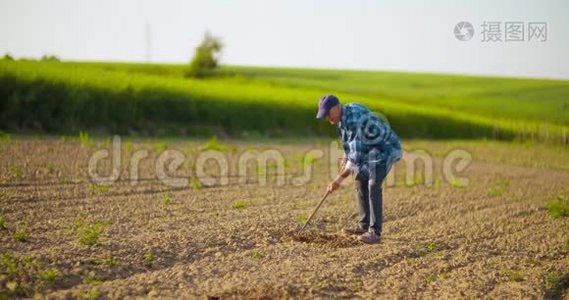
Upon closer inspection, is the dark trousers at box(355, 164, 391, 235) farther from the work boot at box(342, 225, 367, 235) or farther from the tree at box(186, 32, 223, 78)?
the tree at box(186, 32, 223, 78)

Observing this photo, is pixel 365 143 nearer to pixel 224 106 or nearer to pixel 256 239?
pixel 256 239

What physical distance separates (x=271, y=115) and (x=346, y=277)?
763 inches

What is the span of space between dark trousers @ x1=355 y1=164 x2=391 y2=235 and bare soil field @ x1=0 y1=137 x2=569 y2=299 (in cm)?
29

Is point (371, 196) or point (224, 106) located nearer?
→ point (371, 196)

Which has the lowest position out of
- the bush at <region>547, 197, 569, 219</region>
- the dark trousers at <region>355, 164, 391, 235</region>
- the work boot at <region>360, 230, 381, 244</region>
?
the bush at <region>547, 197, 569, 219</region>

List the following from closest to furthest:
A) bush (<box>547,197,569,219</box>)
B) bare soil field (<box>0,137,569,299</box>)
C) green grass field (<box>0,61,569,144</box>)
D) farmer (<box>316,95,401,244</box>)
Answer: bare soil field (<box>0,137,569,299</box>) → farmer (<box>316,95,401,244</box>) → bush (<box>547,197,569,219</box>) → green grass field (<box>0,61,569,144</box>)

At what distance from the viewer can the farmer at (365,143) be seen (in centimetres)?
735

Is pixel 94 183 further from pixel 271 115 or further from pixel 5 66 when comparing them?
pixel 271 115

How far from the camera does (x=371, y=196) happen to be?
24.8 ft

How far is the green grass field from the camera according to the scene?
19875 millimetres

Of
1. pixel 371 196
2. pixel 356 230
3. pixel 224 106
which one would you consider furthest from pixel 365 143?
pixel 224 106

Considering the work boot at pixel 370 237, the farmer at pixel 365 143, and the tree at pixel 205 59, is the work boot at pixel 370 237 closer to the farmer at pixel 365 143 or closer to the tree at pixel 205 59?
the farmer at pixel 365 143

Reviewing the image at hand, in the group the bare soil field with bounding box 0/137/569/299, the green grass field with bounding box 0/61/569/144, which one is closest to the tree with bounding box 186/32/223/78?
the green grass field with bounding box 0/61/569/144

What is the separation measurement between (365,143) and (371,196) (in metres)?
0.57
